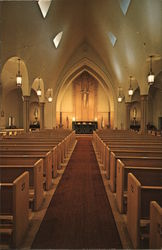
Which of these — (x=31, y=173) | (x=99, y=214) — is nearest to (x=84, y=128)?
(x=31, y=173)

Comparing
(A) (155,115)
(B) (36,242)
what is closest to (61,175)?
(B) (36,242)

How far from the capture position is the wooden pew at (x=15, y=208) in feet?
8.31

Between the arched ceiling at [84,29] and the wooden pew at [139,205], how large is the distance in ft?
26.2

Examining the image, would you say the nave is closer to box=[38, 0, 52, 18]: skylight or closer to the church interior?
the church interior

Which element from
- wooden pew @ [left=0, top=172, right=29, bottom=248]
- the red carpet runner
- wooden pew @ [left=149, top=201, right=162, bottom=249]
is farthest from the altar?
wooden pew @ [left=149, top=201, right=162, bottom=249]

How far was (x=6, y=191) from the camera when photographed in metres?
2.74

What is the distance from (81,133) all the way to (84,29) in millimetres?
11372

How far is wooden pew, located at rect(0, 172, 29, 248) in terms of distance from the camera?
2.53 meters

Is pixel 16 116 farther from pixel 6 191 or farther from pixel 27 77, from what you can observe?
pixel 6 191

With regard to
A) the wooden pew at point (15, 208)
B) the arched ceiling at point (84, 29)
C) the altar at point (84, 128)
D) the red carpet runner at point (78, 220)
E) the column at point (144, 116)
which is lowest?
the red carpet runner at point (78, 220)

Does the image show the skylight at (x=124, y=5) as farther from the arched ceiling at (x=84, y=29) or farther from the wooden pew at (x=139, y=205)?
the wooden pew at (x=139, y=205)

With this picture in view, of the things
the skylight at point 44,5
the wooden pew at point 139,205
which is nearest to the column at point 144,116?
the skylight at point 44,5

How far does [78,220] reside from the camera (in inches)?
130

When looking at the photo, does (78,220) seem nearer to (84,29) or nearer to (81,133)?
(84,29)
